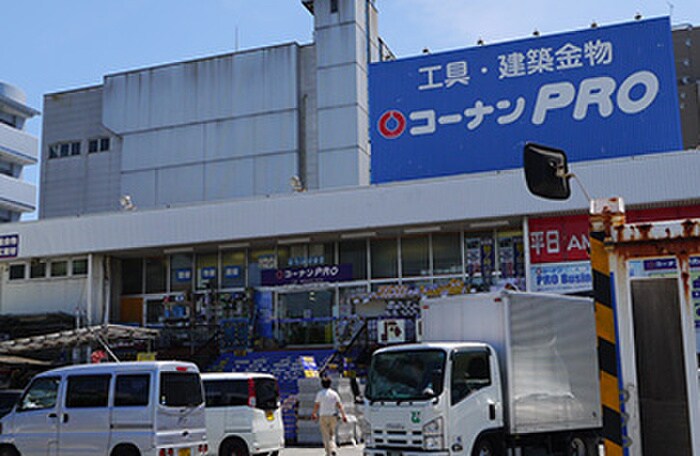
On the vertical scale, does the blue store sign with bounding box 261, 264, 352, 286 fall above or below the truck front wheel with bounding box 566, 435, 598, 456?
above

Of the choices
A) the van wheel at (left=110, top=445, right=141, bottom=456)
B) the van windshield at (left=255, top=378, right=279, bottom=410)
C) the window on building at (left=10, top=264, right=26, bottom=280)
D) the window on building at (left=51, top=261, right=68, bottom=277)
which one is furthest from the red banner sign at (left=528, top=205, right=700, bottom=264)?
the window on building at (left=10, top=264, right=26, bottom=280)

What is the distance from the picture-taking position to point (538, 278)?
25609 millimetres

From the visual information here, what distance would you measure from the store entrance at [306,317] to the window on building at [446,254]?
12.9ft

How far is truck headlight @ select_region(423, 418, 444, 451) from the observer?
468 inches

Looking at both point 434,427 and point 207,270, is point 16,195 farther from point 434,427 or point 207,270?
point 434,427

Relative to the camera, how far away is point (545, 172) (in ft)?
17.8

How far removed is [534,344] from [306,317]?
1616 cm

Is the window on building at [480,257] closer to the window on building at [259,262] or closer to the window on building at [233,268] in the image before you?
the window on building at [259,262]

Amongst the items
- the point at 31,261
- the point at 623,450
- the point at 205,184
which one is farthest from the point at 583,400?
the point at 205,184

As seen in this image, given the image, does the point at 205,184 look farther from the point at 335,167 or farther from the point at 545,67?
the point at 545,67

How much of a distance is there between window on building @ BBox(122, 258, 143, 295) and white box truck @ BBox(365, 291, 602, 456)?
20.1 m

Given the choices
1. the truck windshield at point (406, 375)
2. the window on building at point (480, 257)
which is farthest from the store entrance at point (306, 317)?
the truck windshield at point (406, 375)

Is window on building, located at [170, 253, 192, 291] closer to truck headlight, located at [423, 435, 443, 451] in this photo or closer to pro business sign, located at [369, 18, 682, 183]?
pro business sign, located at [369, 18, 682, 183]

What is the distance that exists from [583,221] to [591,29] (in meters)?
7.92
